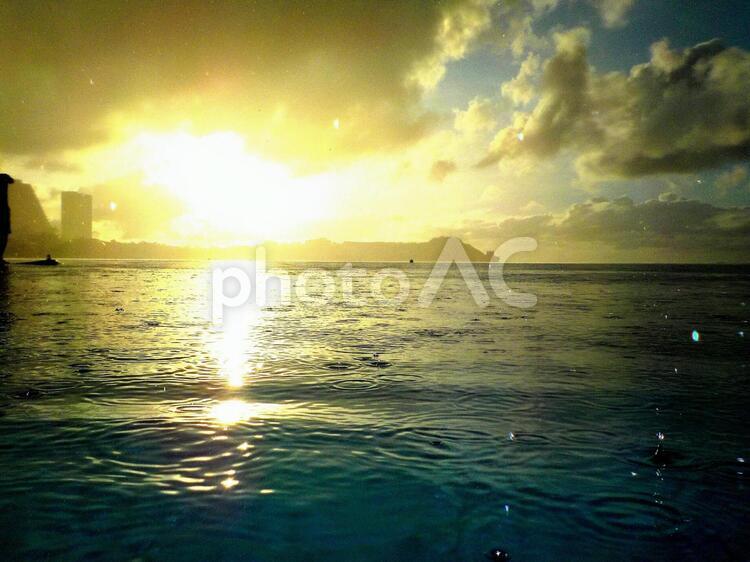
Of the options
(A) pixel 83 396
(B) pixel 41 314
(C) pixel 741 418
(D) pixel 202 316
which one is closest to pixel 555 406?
(C) pixel 741 418

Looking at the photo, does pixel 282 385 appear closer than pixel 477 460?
No

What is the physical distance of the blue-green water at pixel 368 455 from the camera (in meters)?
3.97

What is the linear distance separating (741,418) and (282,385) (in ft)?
27.8

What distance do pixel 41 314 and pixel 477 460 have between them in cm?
2274

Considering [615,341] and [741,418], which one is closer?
[741,418]

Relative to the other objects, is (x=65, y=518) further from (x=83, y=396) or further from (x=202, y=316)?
(x=202, y=316)

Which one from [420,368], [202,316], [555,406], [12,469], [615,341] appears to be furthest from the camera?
[202,316]

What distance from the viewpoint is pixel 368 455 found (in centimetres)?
567

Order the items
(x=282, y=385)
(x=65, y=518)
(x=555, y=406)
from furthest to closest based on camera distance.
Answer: (x=282, y=385) → (x=555, y=406) → (x=65, y=518)

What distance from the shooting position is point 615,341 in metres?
15.7

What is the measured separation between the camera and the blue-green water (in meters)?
3.97

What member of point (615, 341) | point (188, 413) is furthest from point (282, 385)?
point (615, 341)

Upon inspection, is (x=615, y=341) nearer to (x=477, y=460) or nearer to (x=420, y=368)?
(x=420, y=368)

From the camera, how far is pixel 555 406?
7.98 metres
